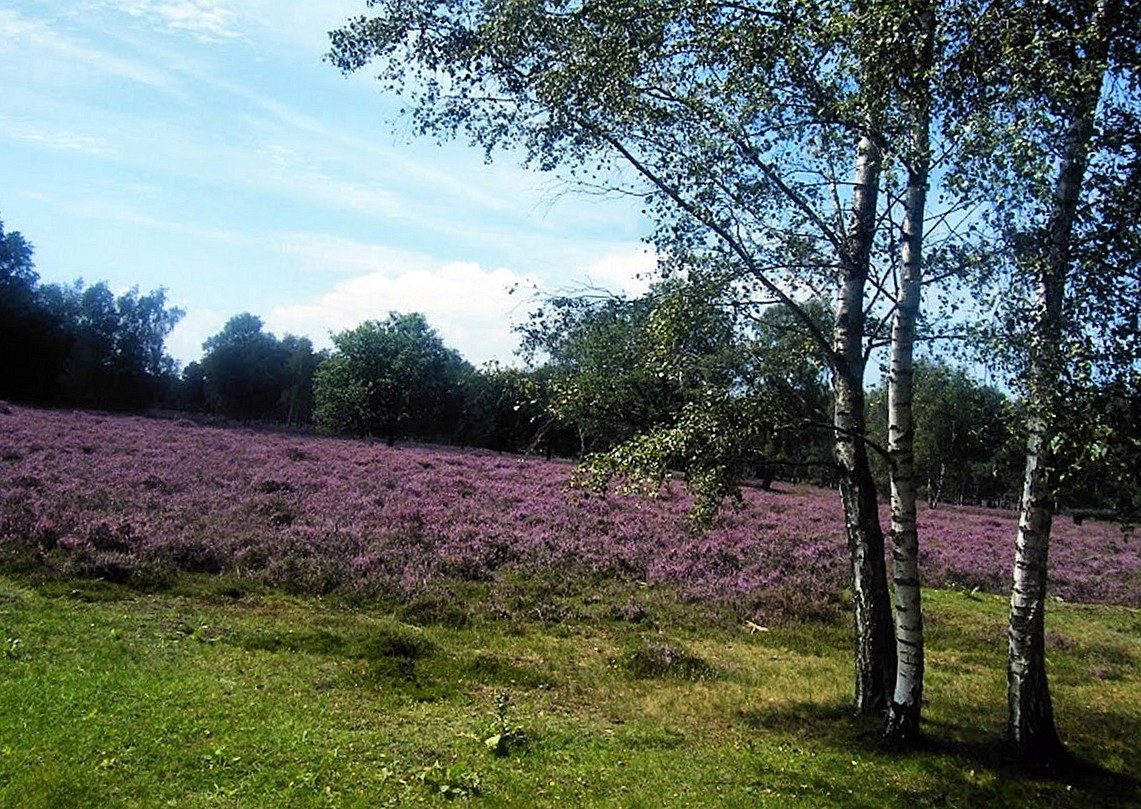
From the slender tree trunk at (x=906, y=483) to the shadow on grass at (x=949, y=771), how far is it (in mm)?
517

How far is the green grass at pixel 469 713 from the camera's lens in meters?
7.55

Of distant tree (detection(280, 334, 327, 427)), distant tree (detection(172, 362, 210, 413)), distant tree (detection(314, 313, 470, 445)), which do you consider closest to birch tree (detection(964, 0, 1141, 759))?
distant tree (detection(314, 313, 470, 445))

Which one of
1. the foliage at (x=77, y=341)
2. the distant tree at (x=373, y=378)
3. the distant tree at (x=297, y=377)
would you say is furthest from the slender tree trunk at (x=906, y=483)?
the distant tree at (x=297, y=377)

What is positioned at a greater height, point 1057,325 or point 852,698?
point 1057,325

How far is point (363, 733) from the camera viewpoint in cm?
892

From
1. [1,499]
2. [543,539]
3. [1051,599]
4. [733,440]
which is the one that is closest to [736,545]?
[543,539]

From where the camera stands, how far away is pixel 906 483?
9656 mm

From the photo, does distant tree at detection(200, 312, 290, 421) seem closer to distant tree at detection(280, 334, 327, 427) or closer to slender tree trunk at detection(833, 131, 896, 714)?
distant tree at detection(280, 334, 327, 427)

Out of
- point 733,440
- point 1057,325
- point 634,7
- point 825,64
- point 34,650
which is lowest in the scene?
point 34,650

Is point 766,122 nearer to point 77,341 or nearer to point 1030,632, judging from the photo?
point 1030,632

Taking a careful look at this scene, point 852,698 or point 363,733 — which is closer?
point 363,733

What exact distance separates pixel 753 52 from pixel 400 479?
24165 mm

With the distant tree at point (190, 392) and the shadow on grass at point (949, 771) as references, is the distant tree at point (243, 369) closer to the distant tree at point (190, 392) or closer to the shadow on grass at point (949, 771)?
the distant tree at point (190, 392)

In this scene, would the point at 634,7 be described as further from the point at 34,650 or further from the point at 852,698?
the point at 34,650
